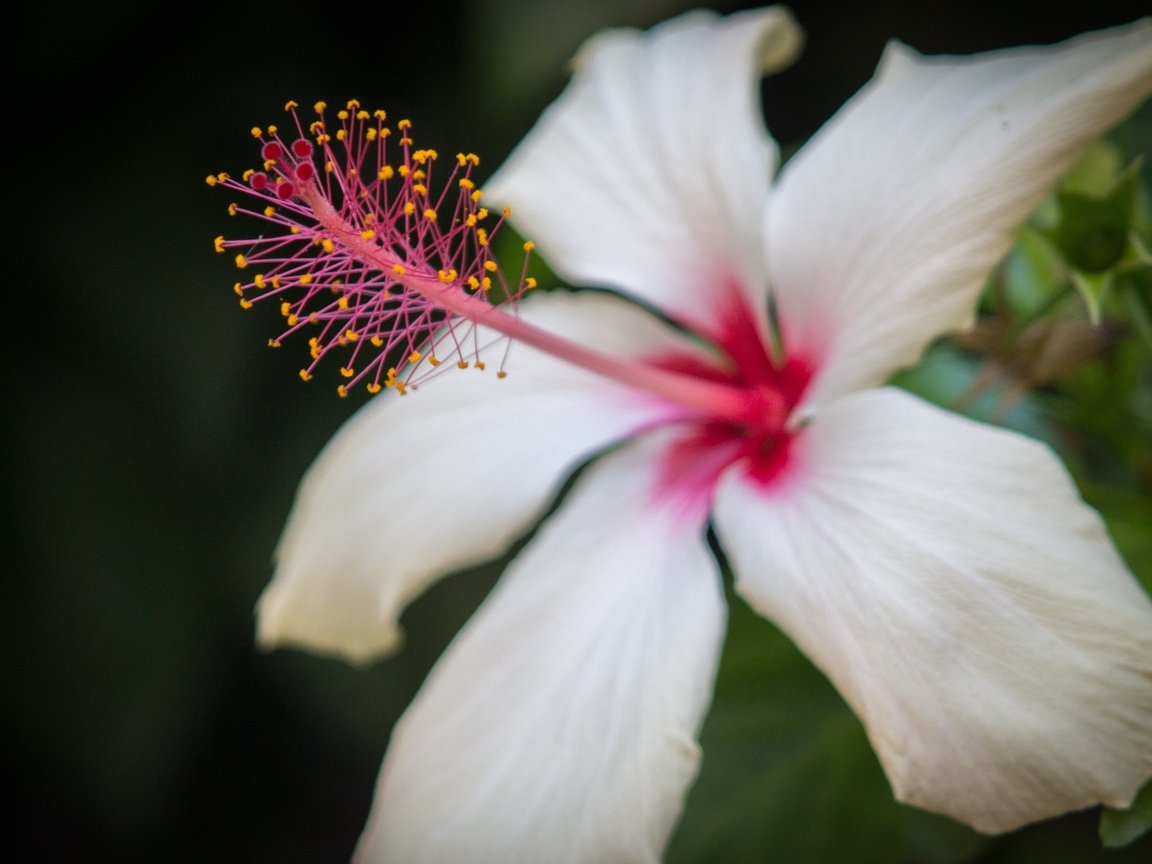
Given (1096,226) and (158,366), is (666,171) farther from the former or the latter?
(158,366)

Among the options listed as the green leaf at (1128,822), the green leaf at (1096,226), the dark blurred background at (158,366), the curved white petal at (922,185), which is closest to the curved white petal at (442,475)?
the curved white petal at (922,185)

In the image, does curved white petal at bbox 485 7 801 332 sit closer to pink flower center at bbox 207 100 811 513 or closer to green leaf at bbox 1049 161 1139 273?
pink flower center at bbox 207 100 811 513

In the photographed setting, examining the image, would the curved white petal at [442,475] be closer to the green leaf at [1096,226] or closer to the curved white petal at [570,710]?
the curved white petal at [570,710]

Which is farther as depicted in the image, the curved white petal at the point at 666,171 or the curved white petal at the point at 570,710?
the curved white petal at the point at 666,171

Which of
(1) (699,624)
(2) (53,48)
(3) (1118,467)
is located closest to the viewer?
(1) (699,624)

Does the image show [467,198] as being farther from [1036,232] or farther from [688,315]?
[1036,232]

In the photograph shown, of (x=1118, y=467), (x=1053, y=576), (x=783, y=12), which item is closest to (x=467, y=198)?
(x=783, y=12)
